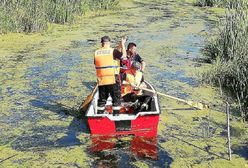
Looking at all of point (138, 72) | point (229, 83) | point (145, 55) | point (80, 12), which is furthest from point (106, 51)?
point (80, 12)

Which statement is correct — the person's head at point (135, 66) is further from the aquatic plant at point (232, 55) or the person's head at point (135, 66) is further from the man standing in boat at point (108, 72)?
the aquatic plant at point (232, 55)

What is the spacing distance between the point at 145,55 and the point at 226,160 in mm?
6334

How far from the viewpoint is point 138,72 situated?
24.7 ft

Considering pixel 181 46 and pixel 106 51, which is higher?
pixel 106 51

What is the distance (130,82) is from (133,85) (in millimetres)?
97

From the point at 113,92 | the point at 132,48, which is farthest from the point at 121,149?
the point at 132,48

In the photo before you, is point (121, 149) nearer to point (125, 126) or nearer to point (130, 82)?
point (125, 126)

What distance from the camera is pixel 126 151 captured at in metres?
6.17

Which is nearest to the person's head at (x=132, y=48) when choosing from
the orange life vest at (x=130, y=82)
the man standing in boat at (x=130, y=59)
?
the man standing in boat at (x=130, y=59)

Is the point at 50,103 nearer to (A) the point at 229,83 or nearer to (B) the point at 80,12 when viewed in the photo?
(A) the point at 229,83

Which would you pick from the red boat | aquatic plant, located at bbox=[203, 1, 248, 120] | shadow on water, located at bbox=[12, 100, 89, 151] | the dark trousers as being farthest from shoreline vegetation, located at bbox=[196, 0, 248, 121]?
shadow on water, located at bbox=[12, 100, 89, 151]

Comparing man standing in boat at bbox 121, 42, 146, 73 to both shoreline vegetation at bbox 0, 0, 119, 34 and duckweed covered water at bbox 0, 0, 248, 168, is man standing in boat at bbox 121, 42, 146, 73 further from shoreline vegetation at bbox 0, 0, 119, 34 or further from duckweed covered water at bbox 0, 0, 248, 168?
A: shoreline vegetation at bbox 0, 0, 119, 34

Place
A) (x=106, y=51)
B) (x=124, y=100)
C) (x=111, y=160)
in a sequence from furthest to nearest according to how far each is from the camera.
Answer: (x=124, y=100) < (x=106, y=51) < (x=111, y=160)

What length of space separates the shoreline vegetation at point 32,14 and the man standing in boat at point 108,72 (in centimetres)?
723
